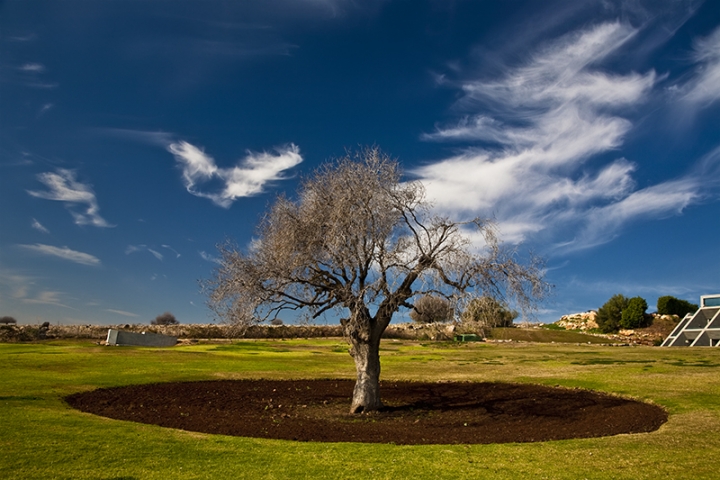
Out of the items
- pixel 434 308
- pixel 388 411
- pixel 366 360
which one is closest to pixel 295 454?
pixel 366 360

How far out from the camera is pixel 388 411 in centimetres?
1980

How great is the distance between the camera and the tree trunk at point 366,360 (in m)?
19.1

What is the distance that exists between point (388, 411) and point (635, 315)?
83123mm

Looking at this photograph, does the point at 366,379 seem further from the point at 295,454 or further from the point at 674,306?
the point at 674,306

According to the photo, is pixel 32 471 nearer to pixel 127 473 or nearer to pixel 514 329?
pixel 127 473

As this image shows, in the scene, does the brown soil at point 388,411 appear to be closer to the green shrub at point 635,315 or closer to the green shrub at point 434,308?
the green shrub at point 434,308

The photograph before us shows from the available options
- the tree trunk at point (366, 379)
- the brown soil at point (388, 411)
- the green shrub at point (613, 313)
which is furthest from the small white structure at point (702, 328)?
the tree trunk at point (366, 379)

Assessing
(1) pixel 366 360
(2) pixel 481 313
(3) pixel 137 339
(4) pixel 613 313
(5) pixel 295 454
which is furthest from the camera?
(4) pixel 613 313

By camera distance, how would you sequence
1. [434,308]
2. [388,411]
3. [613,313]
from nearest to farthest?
[434,308]
[388,411]
[613,313]

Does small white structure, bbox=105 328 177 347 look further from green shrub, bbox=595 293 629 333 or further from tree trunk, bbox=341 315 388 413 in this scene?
green shrub, bbox=595 293 629 333

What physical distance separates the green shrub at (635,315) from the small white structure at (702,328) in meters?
18.4

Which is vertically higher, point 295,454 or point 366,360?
point 366,360

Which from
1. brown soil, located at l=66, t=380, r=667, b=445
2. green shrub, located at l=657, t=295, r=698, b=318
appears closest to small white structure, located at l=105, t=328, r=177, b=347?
brown soil, located at l=66, t=380, r=667, b=445

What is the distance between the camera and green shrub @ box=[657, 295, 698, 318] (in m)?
93.6
